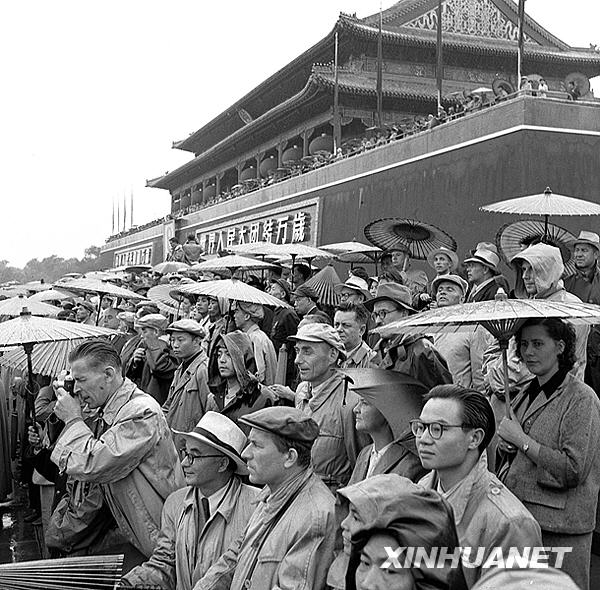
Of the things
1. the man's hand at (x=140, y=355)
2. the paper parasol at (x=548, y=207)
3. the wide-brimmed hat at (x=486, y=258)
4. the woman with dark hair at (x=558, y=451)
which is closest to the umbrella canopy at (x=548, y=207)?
the paper parasol at (x=548, y=207)

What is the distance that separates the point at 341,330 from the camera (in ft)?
14.2

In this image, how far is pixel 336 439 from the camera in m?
3.53

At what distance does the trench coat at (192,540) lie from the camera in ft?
9.43

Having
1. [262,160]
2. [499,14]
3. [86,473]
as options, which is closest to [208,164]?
[262,160]

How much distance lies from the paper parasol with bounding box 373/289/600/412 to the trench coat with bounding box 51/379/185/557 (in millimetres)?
1175

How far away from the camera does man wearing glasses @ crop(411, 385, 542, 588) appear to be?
2.21 metres

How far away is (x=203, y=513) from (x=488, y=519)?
1.24 metres

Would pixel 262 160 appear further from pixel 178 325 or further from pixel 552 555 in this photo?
pixel 552 555

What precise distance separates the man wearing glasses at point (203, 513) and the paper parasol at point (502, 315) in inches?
31.3

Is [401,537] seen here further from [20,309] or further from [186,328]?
[20,309]

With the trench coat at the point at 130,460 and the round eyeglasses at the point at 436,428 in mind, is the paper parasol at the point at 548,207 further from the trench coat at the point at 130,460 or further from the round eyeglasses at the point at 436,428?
the round eyeglasses at the point at 436,428

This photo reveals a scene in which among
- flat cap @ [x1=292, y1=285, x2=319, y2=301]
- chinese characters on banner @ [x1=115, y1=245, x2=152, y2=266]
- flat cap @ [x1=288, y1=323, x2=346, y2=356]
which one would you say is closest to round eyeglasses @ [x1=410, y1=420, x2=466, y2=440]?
flat cap @ [x1=288, y1=323, x2=346, y2=356]

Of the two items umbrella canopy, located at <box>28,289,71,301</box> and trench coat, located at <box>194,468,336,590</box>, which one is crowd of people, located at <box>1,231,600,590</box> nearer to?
trench coat, located at <box>194,468,336,590</box>

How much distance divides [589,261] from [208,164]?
26911mm
